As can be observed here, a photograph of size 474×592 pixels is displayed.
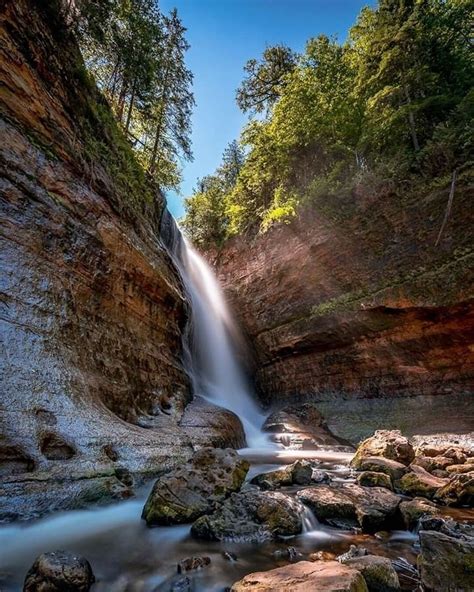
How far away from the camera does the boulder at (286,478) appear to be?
6.50 meters

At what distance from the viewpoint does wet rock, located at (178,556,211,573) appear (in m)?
A: 3.54

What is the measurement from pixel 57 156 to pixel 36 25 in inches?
136

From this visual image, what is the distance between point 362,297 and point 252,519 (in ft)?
37.6

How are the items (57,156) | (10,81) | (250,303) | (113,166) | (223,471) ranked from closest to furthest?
1. (223,471)
2. (10,81)
3. (57,156)
4. (113,166)
5. (250,303)

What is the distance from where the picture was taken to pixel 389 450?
25.9 feet

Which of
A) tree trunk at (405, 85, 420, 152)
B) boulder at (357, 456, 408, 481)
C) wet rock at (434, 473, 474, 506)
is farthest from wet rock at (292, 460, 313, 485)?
tree trunk at (405, 85, 420, 152)

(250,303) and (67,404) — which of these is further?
(250,303)

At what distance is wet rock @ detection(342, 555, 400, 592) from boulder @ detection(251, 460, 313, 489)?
345 cm

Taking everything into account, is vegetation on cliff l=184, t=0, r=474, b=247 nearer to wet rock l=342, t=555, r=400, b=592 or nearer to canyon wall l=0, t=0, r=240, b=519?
canyon wall l=0, t=0, r=240, b=519

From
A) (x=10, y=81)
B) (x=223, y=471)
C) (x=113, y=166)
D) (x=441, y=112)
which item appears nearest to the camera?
(x=223, y=471)

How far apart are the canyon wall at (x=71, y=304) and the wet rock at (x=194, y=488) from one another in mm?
826

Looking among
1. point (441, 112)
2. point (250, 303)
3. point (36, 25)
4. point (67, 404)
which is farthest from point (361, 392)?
point (36, 25)

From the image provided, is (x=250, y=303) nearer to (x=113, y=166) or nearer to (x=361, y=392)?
(x=361, y=392)

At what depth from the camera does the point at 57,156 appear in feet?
27.3
